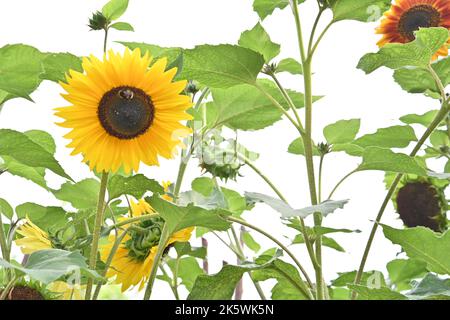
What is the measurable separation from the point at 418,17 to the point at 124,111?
388mm

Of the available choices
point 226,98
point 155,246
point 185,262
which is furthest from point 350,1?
point 185,262

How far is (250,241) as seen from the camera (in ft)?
3.17

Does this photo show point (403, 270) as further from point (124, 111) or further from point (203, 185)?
point (124, 111)

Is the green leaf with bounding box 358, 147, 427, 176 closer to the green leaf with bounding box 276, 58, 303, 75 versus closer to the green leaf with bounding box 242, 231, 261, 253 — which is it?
the green leaf with bounding box 276, 58, 303, 75

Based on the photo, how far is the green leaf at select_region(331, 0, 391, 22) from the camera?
645mm

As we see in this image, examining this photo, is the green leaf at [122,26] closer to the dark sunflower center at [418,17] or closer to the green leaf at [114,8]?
the green leaf at [114,8]

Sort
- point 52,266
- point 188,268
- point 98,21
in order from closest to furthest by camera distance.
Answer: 1. point 52,266
2. point 98,21
3. point 188,268

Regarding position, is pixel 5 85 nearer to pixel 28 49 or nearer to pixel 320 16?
pixel 28 49

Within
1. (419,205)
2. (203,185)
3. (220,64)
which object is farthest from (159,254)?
(419,205)

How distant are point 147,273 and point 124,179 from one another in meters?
0.11

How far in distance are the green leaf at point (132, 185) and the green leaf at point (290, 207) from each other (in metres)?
0.08

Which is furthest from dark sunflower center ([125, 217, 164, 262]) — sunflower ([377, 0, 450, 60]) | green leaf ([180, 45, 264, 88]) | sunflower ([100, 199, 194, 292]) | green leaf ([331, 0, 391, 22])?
sunflower ([377, 0, 450, 60])

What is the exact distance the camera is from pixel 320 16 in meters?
0.64

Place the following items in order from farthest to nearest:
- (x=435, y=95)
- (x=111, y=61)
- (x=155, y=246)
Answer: (x=435, y=95), (x=155, y=246), (x=111, y=61)
